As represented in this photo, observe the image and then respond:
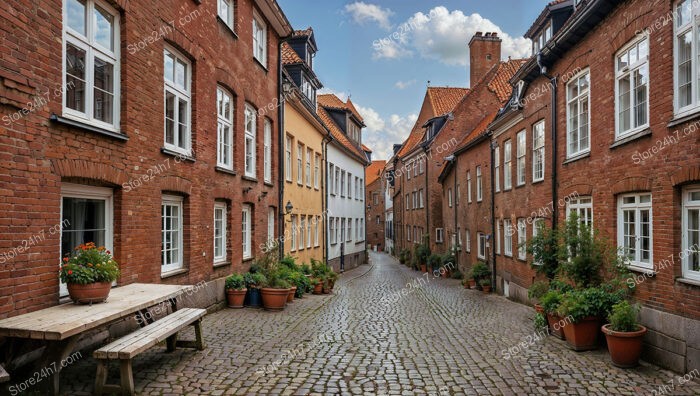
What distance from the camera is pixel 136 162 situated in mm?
8375

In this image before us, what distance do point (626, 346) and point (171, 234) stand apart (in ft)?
26.9

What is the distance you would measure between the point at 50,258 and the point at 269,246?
1043 centimetres

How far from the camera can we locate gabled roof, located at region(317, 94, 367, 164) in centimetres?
3052

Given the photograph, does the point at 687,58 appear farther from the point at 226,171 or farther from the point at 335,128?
the point at 335,128

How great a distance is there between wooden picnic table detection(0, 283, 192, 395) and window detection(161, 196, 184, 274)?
11.1ft

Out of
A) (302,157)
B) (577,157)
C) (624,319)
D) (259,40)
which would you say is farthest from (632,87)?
(302,157)

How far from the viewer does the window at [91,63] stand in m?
6.84

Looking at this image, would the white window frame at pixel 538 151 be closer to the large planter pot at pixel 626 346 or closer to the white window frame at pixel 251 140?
the large planter pot at pixel 626 346

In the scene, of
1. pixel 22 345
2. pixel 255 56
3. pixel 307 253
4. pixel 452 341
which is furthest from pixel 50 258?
pixel 307 253

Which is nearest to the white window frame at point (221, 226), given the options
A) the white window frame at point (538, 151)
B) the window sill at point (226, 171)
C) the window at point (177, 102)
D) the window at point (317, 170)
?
the window sill at point (226, 171)

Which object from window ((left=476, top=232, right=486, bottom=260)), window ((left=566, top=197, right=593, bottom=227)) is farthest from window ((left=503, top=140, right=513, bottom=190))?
window ((left=566, top=197, right=593, bottom=227))

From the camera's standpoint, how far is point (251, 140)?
15133 millimetres

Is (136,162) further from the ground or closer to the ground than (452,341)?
further from the ground

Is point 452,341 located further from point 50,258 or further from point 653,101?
point 50,258
